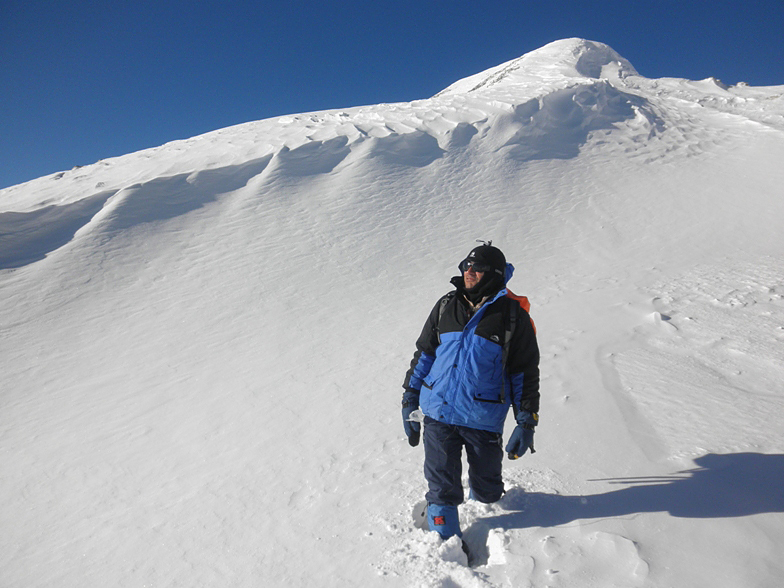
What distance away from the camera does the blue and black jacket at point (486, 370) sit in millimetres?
2465

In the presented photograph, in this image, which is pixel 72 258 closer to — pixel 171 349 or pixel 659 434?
pixel 171 349

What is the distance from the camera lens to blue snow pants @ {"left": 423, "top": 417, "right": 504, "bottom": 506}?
2545 millimetres

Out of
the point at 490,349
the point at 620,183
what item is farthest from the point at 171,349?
the point at 620,183

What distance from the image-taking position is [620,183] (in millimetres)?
10539

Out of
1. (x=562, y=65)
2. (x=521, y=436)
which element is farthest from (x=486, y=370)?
(x=562, y=65)

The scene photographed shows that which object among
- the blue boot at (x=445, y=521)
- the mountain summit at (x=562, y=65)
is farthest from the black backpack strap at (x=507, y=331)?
the mountain summit at (x=562, y=65)

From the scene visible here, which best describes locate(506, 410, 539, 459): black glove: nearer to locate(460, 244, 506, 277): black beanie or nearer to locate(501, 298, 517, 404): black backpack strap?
locate(501, 298, 517, 404): black backpack strap

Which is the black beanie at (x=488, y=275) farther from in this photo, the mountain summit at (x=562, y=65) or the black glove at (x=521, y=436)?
the mountain summit at (x=562, y=65)

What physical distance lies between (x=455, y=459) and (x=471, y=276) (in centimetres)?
102

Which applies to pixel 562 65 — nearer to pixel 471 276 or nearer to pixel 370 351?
pixel 370 351

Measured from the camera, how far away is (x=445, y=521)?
2523 mm

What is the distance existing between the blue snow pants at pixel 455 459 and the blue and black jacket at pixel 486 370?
7 centimetres

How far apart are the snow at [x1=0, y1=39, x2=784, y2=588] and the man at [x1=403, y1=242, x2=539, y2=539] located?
30cm

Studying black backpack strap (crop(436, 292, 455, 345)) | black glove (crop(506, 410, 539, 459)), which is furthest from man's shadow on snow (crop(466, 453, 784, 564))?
black backpack strap (crop(436, 292, 455, 345))
